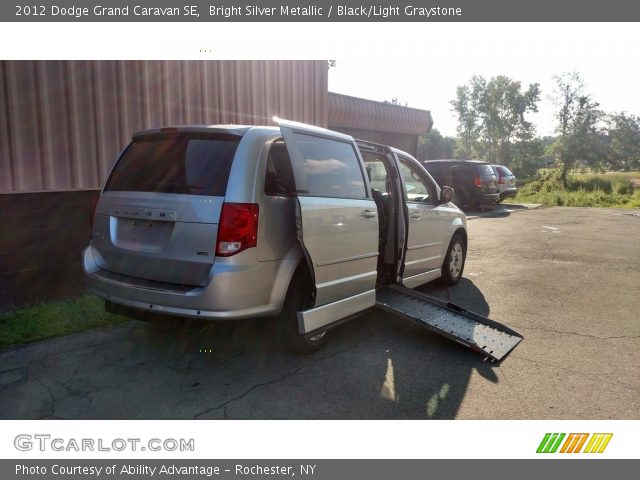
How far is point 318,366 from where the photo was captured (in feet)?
12.3

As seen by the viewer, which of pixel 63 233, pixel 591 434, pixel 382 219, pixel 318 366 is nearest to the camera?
pixel 591 434

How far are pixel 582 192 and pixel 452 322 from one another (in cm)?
2529

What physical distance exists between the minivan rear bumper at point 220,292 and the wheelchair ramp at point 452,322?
1456 mm

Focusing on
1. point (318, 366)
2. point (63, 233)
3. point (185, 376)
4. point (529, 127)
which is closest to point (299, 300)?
point (318, 366)

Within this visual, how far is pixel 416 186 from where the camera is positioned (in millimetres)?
5871

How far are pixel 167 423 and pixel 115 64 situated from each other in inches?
189

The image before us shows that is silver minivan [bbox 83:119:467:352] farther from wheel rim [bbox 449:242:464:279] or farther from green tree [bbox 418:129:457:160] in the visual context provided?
green tree [bbox 418:129:457:160]

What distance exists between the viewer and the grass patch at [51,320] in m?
4.35

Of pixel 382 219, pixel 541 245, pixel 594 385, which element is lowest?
pixel 541 245

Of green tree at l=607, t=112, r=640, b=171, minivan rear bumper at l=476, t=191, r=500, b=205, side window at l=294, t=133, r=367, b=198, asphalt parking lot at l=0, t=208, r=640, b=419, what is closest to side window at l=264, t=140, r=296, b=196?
side window at l=294, t=133, r=367, b=198

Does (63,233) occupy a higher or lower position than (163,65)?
lower

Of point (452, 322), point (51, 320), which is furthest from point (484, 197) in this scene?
point (51, 320)

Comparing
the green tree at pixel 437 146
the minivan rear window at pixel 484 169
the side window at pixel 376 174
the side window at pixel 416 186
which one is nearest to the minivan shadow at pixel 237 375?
the side window at pixel 416 186

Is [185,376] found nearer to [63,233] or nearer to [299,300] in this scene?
[299,300]
